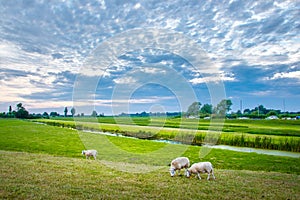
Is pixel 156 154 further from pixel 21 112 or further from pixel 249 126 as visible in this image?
pixel 21 112

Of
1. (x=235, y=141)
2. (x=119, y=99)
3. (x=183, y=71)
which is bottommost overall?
(x=235, y=141)

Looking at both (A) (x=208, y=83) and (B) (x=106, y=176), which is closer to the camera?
(B) (x=106, y=176)

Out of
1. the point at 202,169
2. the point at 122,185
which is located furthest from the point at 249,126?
the point at 122,185

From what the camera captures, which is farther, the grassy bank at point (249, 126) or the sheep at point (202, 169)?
the grassy bank at point (249, 126)

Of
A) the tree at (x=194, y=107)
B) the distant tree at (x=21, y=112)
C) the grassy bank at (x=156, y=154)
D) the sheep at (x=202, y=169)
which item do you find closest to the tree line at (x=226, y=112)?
the tree at (x=194, y=107)

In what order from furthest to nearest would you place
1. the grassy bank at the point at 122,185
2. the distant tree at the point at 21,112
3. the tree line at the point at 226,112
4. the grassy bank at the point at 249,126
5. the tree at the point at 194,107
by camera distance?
1. the distant tree at the point at 21,112
2. the tree line at the point at 226,112
3. the grassy bank at the point at 249,126
4. the tree at the point at 194,107
5. the grassy bank at the point at 122,185

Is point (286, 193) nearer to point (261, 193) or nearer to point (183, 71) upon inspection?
point (261, 193)

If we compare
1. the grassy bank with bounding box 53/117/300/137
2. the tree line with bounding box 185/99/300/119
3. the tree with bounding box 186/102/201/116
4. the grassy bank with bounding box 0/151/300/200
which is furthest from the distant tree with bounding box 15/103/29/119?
the grassy bank with bounding box 0/151/300/200

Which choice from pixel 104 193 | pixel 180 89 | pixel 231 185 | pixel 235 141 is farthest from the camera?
pixel 235 141

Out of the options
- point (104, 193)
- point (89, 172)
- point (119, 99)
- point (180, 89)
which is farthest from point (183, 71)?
point (104, 193)

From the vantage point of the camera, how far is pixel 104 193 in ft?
24.5

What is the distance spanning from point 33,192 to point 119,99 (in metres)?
12.2

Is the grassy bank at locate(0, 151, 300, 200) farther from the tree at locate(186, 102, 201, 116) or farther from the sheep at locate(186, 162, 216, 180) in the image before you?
the tree at locate(186, 102, 201, 116)

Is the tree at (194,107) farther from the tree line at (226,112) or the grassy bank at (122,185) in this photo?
the grassy bank at (122,185)
